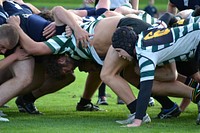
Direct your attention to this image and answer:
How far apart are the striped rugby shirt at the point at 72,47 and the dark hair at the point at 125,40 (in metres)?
→ 0.61

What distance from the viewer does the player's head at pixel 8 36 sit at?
279 inches

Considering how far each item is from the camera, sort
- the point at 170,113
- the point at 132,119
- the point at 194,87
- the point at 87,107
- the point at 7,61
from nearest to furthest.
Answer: the point at 132,119, the point at 7,61, the point at 170,113, the point at 194,87, the point at 87,107

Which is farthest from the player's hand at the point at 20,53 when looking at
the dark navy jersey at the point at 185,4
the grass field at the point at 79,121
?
the dark navy jersey at the point at 185,4

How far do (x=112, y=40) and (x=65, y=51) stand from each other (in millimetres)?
796

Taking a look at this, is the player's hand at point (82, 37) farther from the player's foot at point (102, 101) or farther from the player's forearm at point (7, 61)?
the player's foot at point (102, 101)

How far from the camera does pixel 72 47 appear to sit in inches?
286

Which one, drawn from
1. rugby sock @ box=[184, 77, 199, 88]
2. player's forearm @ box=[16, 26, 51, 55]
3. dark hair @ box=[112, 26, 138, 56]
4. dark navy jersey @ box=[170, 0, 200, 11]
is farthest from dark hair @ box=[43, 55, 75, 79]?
dark navy jersey @ box=[170, 0, 200, 11]

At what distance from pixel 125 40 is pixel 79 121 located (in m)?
0.97

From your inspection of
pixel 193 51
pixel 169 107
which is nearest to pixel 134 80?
pixel 169 107

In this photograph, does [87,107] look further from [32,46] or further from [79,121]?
[32,46]

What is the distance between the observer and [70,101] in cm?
908

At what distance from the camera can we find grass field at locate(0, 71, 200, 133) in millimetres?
6344

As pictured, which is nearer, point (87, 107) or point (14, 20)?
point (14, 20)

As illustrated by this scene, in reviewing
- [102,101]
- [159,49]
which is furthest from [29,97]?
[159,49]
